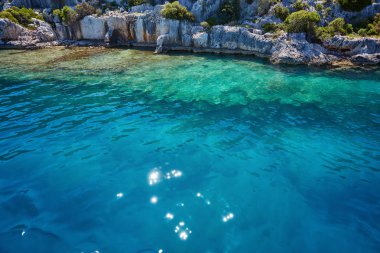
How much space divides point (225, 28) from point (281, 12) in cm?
906

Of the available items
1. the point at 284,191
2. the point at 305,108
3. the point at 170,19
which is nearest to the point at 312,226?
the point at 284,191

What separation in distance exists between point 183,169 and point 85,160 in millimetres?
5150

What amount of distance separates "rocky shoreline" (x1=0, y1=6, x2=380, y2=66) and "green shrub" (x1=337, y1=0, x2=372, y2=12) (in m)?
7.84

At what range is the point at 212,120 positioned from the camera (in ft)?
59.6

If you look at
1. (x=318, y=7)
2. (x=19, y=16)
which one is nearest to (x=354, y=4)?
(x=318, y=7)

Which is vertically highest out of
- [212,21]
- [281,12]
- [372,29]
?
[281,12]

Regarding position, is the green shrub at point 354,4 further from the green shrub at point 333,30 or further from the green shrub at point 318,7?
the green shrub at point 333,30

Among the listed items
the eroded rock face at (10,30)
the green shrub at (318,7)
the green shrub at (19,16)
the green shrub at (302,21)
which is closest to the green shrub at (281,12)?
the green shrub at (318,7)

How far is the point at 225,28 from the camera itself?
38.7 m

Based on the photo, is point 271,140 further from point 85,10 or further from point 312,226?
point 85,10

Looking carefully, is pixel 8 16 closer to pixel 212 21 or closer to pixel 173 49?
pixel 173 49

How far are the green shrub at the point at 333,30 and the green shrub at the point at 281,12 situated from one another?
20.5 feet

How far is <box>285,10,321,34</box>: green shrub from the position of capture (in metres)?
34.2

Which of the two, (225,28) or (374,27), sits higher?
(225,28)
